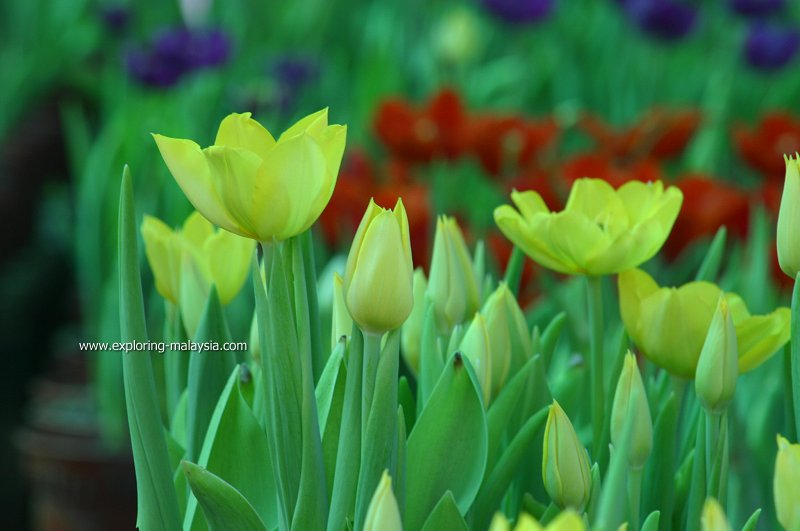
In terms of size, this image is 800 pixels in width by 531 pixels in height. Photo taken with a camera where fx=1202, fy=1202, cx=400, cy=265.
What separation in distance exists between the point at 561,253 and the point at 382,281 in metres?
0.14

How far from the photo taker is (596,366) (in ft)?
1.81

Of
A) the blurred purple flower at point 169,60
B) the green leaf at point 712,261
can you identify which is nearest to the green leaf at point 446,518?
the green leaf at point 712,261

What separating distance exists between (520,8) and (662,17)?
0.31m

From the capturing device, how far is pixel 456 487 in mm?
507

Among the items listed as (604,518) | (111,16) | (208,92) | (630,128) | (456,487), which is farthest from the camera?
(111,16)

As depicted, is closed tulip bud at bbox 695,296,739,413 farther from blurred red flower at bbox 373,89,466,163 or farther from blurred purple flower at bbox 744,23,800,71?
blurred purple flower at bbox 744,23,800,71

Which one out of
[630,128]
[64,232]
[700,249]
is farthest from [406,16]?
[700,249]

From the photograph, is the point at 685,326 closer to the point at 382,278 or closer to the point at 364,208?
the point at 382,278

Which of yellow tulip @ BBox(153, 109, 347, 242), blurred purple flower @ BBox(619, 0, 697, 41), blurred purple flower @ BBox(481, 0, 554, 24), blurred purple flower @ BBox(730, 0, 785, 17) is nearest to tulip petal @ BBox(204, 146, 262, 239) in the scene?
yellow tulip @ BBox(153, 109, 347, 242)

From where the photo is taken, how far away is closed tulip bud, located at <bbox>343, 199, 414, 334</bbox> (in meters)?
0.43

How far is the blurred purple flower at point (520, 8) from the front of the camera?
2238mm

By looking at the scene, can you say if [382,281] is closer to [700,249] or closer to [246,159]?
[246,159]

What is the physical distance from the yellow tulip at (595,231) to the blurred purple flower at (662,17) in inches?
59.0

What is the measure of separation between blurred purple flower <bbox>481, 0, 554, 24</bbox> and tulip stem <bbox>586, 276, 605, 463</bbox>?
174 cm
